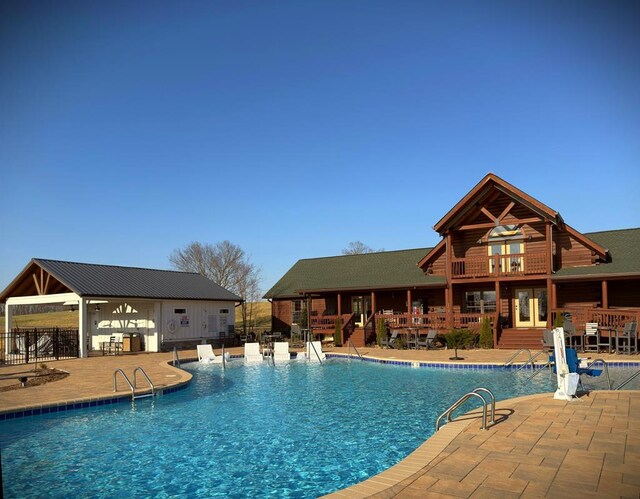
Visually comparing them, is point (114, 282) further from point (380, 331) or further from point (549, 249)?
point (549, 249)

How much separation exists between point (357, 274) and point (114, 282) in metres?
13.4

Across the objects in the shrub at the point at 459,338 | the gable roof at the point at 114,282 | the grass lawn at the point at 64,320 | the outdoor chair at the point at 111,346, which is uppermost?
the gable roof at the point at 114,282

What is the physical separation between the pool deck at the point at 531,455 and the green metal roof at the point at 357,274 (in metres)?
17.1

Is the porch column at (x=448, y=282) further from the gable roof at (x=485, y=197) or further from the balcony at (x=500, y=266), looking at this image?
the gable roof at (x=485, y=197)

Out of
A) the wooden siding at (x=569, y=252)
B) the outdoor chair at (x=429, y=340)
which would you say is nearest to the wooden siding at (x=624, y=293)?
the wooden siding at (x=569, y=252)

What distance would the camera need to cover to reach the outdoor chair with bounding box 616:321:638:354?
19.0 meters

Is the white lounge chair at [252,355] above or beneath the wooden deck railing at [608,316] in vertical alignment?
beneath

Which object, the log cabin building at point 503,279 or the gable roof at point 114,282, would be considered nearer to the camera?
the log cabin building at point 503,279

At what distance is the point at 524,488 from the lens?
5.05m

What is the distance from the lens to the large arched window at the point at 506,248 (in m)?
24.9

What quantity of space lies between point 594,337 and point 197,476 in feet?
63.0

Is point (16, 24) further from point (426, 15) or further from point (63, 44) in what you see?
point (426, 15)

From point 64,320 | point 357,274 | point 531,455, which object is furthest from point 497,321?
point 64,320

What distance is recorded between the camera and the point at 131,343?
25.9 metres
